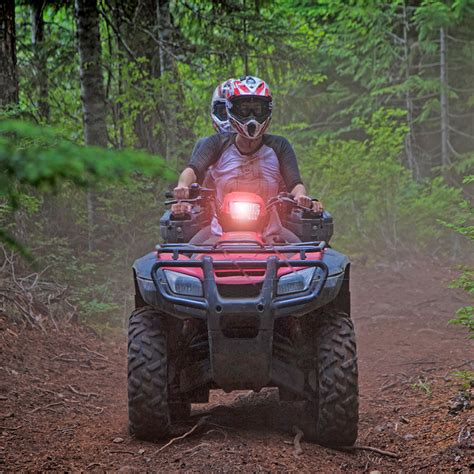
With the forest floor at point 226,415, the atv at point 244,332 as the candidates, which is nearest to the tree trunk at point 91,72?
the forest floor at point 226,415

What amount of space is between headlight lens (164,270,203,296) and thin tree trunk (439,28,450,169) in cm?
1201

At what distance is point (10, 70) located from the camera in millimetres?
8742

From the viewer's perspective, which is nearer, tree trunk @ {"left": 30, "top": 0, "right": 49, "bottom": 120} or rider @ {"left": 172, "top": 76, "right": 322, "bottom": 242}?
rider @ {"left": 172, "top": 76, "right": 322, "bottom": 242}

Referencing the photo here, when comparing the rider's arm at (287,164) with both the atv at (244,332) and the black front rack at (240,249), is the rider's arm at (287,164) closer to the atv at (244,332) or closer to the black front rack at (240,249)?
the atv at (244,332)

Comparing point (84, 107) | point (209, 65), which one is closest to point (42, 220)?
point (84, 107)

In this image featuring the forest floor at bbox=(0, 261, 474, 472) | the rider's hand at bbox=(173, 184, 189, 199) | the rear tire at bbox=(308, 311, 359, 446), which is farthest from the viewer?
the rider's hand at bbox=(173, 184, 189, 199)

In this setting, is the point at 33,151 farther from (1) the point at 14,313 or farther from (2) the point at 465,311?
(1) the point at 14,313

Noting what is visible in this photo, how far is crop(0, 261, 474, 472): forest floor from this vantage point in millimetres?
4391

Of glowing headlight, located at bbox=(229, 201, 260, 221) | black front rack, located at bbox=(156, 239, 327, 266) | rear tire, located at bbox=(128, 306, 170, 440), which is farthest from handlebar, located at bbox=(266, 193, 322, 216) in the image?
rear tire, located at bbox=(128, 306, 170, 440)

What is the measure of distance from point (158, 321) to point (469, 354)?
3.89 metres

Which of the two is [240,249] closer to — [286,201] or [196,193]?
[286,201]

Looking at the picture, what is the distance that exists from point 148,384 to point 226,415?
3.41ft

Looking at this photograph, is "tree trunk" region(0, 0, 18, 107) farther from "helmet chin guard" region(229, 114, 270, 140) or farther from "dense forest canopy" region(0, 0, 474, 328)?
"helmet chin guard" region(229, 114, 270, 140)

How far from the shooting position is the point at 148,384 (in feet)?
15.4
